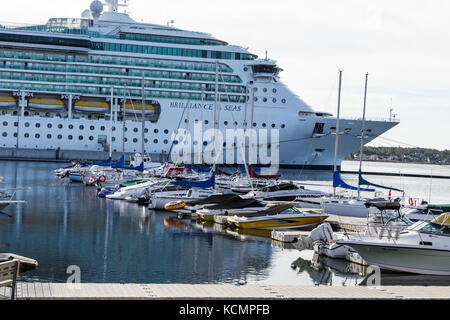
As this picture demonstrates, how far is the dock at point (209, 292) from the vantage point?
970 centimetres

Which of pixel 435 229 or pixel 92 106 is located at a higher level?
pixel 92 106

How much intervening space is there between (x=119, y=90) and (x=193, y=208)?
3387cm

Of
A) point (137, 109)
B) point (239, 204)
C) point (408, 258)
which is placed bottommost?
point (239, 204)

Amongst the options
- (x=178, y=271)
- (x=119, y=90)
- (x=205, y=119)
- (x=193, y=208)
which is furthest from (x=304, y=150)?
(x=178, y=271)

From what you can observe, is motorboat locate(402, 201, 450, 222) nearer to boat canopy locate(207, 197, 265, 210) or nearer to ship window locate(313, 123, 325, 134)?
boat canopy locate(207, 197, 265, 210)

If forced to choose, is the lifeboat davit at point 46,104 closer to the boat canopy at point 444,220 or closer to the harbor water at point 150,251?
the harbor water at point 150,251

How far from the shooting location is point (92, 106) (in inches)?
2329

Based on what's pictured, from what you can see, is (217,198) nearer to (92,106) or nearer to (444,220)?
(444,220)

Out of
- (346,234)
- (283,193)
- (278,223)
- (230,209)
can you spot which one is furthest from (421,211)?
(283,193)

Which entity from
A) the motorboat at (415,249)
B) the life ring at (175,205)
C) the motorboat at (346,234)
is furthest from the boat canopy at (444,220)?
the life ring at (175,205)

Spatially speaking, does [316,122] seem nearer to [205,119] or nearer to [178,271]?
[205,119]

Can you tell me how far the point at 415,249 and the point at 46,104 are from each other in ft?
158

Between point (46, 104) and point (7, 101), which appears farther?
point (46, 104)
